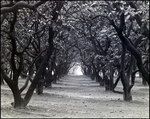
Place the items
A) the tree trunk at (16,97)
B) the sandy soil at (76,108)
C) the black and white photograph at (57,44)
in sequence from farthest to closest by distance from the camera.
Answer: the tree trunk at (16,97), the sandy soil at (76,108), the black and white photograph at (57,44)

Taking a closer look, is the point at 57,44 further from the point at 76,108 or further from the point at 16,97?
the point at 16,97

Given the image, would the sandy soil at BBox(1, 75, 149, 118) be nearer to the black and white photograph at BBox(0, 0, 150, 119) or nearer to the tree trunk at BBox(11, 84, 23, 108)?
the black and white photograph at BBox(0, 0, 150, 119)

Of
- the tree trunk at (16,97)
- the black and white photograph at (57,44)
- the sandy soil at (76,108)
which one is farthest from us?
the tree trunk at (16,97)

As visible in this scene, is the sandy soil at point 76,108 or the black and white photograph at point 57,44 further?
the sandy soil at point 76,108

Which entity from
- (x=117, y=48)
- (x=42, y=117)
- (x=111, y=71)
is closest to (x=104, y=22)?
(x=117, y=48)

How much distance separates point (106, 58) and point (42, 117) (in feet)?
45.1

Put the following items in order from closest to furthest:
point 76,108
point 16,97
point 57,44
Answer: point 16,97 → point 76,108 → point 57,44

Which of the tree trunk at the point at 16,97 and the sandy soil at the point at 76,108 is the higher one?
the tree trunk at the point at 16,97

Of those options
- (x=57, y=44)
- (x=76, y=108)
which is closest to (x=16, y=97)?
(x=76, y=108)

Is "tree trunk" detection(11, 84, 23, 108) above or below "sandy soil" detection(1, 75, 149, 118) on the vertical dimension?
above

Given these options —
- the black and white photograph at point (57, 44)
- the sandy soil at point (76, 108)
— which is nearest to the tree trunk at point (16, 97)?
the black and white photograph at point (57, 44)

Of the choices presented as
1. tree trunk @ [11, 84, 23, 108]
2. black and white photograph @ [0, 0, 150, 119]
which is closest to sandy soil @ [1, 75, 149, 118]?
black and white photograph @ [0, 0, 150, 119]

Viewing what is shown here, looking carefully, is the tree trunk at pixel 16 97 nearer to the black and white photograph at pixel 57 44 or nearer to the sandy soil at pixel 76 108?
the black and white photograph at pixel 57 44

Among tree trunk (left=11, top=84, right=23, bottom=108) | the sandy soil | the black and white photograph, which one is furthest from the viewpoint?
tree trunk (left=11, top=84, right=23, bottom=108)
